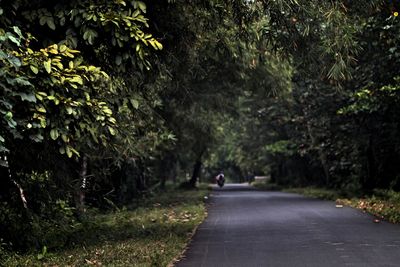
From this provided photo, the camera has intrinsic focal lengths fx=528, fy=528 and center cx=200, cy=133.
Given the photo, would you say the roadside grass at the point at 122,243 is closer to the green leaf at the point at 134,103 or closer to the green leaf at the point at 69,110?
the green leaf at the point at 134,103

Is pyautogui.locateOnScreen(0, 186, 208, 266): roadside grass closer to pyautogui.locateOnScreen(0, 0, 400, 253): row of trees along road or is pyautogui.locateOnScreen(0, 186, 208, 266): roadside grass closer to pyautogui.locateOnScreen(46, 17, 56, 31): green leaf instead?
pyautogui.locateOnScreen(0, 0, 400, 253): row of trees along road

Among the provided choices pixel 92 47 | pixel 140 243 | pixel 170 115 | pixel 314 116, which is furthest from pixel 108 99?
pixel 314 116

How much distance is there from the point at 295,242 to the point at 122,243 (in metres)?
3.63

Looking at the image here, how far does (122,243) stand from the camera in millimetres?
11086

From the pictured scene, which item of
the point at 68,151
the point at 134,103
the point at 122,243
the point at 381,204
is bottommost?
the point at 122,243

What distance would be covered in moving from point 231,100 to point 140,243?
13.3m

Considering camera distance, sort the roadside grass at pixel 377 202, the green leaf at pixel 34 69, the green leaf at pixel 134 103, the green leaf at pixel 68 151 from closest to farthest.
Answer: the green leaf at pixel 34 69 < the green leaf at pixel 68 151 < the green leaf at pixel 134 103 < the roadside grass at pixel 377 202

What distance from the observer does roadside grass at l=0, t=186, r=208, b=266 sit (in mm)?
9047

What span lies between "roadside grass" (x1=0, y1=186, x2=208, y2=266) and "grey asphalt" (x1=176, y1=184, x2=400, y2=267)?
1.35 feet

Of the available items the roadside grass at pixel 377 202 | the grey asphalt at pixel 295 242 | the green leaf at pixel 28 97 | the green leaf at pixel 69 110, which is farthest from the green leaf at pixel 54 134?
the roadside grass at pixel 377 202

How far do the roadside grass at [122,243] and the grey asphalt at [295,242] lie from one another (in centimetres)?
41

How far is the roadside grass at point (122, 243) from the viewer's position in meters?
9.05

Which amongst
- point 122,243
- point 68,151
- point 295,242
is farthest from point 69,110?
point 295,242

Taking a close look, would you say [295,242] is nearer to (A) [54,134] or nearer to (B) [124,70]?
(B) [124,70]
